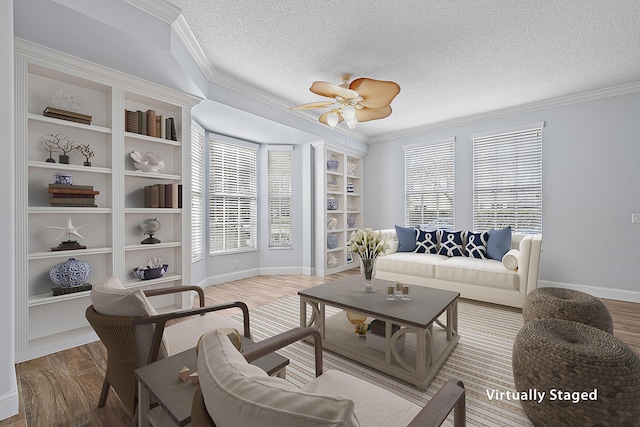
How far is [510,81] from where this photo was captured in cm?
357

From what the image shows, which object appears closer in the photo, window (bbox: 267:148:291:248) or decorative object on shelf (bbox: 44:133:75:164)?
decorative object on shelf (bbox: 44:133:75:164)

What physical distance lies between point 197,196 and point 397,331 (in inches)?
134

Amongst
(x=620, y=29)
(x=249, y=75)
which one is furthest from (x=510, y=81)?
(x=249, y=75)

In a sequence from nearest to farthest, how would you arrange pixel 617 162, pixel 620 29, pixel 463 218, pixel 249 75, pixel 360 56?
pixel 620 29 → pixel 360 56 → pixel 249 75 → pixel 617 162 → pixel 463 218

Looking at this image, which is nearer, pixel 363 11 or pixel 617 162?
pixel 363 11

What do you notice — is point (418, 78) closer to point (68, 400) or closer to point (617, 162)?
point (617, 162)

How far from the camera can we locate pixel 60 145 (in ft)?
8.50

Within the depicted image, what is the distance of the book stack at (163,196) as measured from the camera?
10.1 ft

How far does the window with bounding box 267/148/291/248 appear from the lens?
5371 millimetres

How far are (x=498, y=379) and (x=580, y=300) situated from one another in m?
0.99

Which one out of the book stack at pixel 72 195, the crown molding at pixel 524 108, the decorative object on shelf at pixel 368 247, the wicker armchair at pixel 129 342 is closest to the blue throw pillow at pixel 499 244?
the crown molding at pixel 524 108

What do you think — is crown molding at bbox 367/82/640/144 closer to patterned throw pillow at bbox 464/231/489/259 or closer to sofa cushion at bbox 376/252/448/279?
patterned throw pillow at bbox 464/231/489/259

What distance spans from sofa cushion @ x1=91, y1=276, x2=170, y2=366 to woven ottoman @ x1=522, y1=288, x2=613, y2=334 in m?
2.79

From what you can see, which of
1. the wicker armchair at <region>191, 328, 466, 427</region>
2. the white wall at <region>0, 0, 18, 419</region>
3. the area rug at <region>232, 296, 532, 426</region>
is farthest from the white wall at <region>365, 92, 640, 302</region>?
the white wall at <region>0, 0, 18, 419</region>
